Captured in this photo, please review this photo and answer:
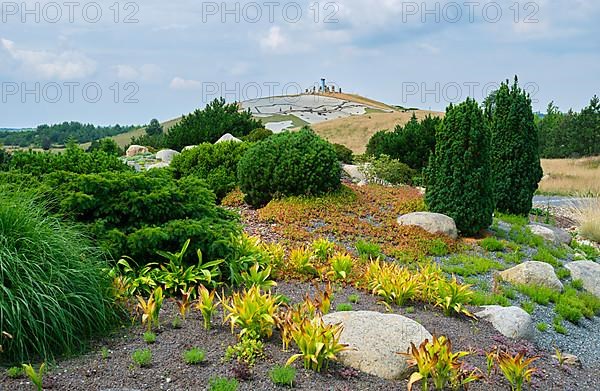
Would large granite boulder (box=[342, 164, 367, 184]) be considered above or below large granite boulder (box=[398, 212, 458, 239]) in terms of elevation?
above

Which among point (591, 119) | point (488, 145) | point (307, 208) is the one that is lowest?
point (307, 208)

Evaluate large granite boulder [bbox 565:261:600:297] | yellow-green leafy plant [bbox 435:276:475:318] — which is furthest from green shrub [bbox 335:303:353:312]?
large granite boulder [bbox 565:261:600:297]

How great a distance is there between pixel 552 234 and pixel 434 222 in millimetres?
2694

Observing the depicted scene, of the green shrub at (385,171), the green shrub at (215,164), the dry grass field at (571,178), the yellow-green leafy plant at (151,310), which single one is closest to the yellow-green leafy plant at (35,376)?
the yellow-green leafy plant at (151,310)

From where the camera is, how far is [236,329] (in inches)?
166

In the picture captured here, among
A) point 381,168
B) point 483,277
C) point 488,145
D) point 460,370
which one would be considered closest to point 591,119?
point 381,168

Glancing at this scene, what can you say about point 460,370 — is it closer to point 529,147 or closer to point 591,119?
point 529,147

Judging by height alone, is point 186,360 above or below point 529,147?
below

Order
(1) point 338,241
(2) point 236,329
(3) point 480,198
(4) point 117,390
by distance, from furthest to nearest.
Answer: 1. (3) point 480,198
2. (1) point 338,241
3. (2) point 236,329
4. (4) point 117,390

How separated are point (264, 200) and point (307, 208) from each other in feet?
3.80

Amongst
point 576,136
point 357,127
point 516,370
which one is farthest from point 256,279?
point 357,127

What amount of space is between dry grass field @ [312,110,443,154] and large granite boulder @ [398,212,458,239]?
3771 centimetres

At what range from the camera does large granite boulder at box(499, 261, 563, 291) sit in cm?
673

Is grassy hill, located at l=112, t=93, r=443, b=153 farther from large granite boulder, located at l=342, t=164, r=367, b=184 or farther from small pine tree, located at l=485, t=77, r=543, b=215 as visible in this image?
small pine tree, located at l=485, t=77, r=543, b=215
